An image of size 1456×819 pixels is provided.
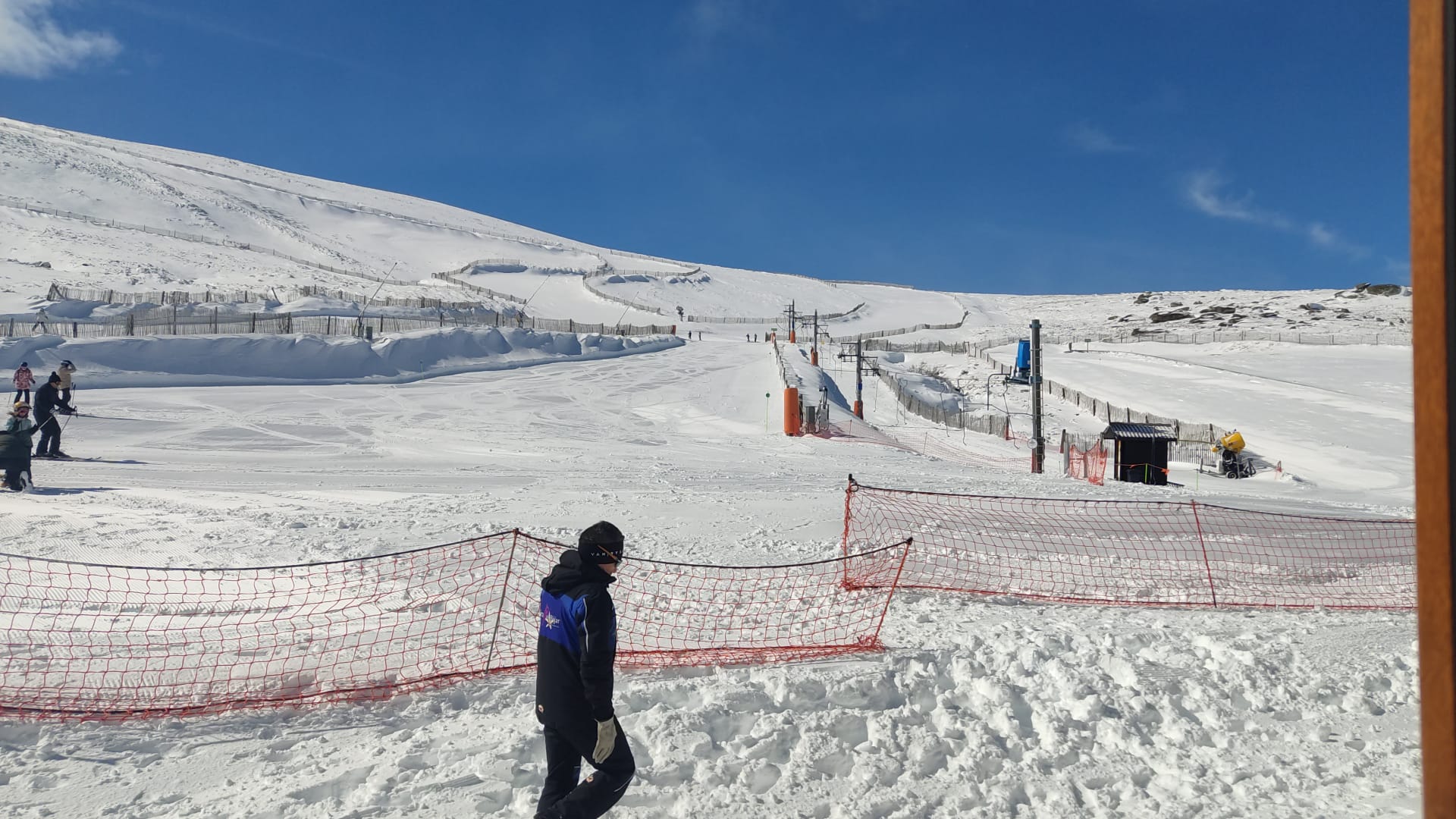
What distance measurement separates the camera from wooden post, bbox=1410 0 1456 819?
134 centimetres

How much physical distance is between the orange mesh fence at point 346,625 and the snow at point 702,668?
384 mm

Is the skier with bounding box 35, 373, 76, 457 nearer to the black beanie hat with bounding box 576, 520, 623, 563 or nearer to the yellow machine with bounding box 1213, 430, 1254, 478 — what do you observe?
the black beanie hat with bounding box 576, 520, 623, 563

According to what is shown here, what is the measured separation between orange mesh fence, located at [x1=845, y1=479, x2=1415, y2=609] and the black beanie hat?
534 cm

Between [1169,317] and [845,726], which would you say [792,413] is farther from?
[1169,317]

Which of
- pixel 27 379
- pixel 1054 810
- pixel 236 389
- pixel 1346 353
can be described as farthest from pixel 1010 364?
pixel 1054 810

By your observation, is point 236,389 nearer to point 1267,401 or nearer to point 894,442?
point 894,442

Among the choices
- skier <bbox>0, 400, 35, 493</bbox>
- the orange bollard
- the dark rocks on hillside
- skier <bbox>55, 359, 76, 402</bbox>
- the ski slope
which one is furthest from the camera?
the dark rocks on hillside

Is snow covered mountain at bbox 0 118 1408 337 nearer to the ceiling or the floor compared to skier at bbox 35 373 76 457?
nearer to the ceiling

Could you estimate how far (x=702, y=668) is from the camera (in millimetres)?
6395

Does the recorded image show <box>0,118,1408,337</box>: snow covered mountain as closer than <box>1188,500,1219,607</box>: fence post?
No

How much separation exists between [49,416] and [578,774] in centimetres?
1521

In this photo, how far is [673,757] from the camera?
16.5ft

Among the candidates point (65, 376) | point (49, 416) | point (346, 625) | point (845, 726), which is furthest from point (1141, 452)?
point (65, 376)

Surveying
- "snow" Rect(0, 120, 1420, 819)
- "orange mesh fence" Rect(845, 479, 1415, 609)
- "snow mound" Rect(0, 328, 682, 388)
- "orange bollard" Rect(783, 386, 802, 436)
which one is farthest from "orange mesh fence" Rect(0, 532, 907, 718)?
"snow mound" Rect(0, 328, 682, 388)
